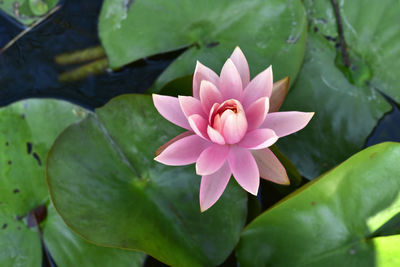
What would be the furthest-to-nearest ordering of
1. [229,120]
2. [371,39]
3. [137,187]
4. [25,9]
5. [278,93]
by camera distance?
1. [25,9]
2. [371,39]
3. [137,187]
4. [278,93]
5. [229,120]

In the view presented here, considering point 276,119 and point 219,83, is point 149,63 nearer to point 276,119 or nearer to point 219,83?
point 219,83

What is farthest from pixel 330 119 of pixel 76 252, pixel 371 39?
pixel 76 252

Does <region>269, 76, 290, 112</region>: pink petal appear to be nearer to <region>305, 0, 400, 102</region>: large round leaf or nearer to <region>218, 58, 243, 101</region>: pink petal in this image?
<region>218, 58, 243, 101</region>: pink petal

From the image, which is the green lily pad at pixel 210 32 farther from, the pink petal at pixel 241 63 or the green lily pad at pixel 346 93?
the pink petal at pixel 241 63

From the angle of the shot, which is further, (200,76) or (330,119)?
(330,119)

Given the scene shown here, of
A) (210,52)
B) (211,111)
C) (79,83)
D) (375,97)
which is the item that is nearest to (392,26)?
(375,97)

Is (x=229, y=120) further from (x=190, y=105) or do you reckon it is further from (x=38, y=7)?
(x=38, y=7)
